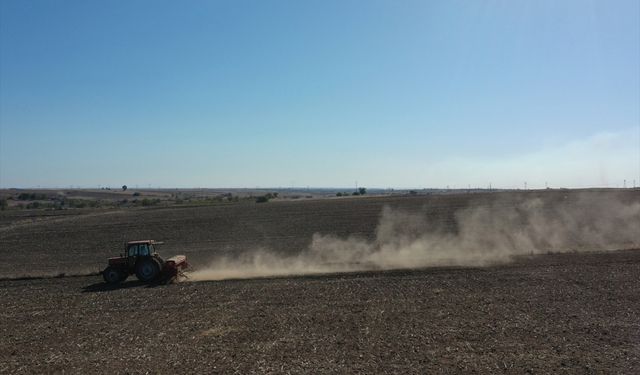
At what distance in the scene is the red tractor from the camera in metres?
24.2

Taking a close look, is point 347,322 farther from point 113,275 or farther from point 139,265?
point 113,275

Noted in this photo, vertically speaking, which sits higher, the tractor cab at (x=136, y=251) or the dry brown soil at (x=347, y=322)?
the tractor cab at (x=136, y=251)

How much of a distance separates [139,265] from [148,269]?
0.49 metres

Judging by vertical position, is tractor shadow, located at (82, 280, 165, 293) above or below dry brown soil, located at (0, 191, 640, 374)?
below

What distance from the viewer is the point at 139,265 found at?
2430 centimetres

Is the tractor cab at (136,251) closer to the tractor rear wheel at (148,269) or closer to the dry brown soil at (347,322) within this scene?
the tractor rear wheel at (148,269)

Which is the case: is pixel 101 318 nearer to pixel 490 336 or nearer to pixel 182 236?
pixel 490 336

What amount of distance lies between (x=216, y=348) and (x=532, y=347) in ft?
26.7

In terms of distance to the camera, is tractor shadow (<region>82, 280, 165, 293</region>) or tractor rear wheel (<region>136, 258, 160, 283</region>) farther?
tractor rear wheel (<region>136, 258, 160, 283</region>)

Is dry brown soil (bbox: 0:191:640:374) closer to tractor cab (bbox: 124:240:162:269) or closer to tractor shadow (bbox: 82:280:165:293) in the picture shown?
tractor shadow (bbox: 82:280:165:293)

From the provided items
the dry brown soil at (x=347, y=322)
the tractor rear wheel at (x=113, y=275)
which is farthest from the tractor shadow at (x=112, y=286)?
the tractor rear wheel at (x=113, y=275)

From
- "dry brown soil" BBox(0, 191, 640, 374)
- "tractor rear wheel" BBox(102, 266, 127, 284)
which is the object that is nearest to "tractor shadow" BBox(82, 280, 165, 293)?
"dry brown soil" BBox(0, 191, 640, 374)

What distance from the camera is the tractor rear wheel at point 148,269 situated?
24219 mm

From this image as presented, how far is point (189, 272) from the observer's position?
26.8 m
